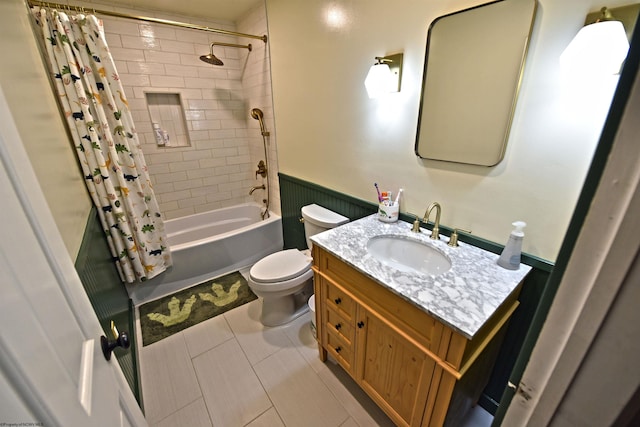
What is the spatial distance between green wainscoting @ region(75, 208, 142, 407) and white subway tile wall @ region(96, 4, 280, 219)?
1.13 metres

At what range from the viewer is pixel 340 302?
1263 millimetres

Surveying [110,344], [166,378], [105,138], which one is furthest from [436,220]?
[105,138]

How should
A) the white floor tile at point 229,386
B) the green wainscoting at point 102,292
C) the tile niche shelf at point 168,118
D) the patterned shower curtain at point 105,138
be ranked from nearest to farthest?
the green wainscoting at point 102,292, the white floor tile at point 229,386, the patterned shower curtain at point 105,138, the tile niche shelf at point 168,118

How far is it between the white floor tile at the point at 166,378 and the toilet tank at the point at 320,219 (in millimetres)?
1160

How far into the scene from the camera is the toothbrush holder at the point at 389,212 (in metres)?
1.42

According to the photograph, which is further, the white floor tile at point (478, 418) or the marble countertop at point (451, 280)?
the white floor tile at point (478, 418)

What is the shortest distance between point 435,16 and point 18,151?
143 centimetres

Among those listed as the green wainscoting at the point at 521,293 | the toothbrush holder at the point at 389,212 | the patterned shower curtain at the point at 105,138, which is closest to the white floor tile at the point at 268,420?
the green wainscoting at the point at 521,293

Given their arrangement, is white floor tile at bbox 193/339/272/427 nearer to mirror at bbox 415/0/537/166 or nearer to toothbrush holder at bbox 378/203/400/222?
toothbrush holder at bbox 378/203/400/222

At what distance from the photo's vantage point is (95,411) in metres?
0.51

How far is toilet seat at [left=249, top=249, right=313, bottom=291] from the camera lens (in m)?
1.67

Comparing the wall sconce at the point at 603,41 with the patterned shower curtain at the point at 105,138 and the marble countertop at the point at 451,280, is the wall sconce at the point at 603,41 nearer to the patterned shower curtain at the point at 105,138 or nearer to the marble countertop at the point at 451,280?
the marble countertop at the point at 451,280

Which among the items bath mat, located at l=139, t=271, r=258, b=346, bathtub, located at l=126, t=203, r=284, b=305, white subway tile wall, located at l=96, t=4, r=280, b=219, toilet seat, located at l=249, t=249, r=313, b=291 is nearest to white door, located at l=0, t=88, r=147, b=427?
toilet seat, located at l=249, t=249, r=313, b=291

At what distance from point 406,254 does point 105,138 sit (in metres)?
2.06
